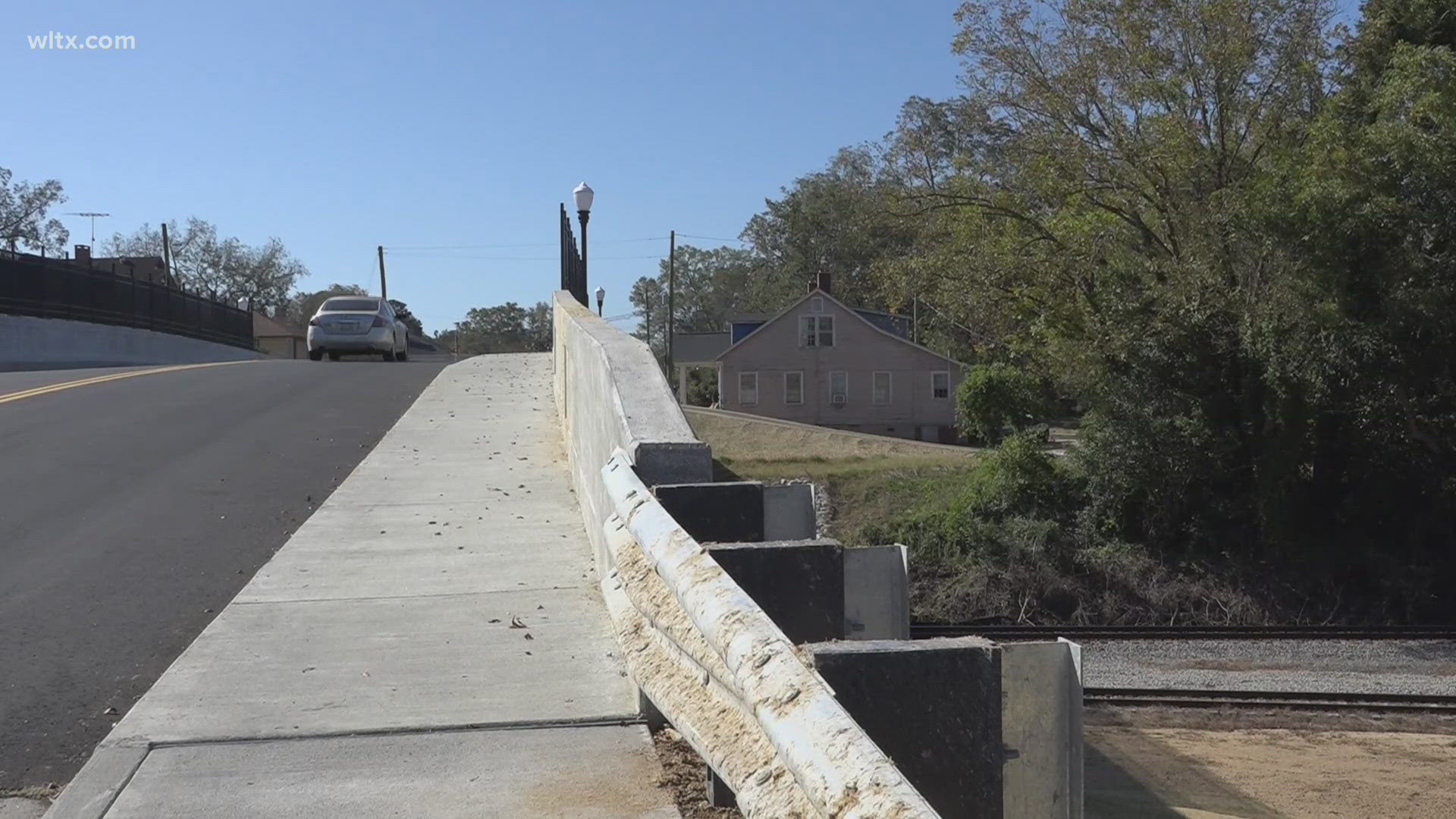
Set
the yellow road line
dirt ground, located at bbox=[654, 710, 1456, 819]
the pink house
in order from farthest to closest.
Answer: the pink house → the yellow road line → dirt ground, located at bbox=[654, 710, 1456, 819]

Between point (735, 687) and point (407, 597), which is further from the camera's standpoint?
point (407, 597)

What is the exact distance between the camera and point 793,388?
193 ft

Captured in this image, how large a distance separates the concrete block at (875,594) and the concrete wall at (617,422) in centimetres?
150

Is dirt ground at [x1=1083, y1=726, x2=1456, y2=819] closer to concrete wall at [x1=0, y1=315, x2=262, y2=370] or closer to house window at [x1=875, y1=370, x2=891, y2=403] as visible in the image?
concrete wall at [x1=0, y1=315, x2=262, y2=370]

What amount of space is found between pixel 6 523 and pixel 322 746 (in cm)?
526

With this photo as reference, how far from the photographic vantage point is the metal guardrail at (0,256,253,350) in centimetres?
3275

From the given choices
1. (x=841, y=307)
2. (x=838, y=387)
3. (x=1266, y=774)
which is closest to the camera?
(x=1266, y=774)

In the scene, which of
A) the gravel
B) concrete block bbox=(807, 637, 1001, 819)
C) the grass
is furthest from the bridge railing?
the grass

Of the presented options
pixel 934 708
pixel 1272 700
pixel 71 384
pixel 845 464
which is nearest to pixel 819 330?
pixel 845 464

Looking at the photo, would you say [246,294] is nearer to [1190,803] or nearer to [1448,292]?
[1448,292]

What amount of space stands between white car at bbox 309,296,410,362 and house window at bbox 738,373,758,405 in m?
27.3

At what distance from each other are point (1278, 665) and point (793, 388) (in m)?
39.3

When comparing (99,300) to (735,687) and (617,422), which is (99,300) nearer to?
(617,422)

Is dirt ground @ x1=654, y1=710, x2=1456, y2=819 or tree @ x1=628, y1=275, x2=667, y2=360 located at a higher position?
tree @ x1=628, y1=275, x2=667, y2=360
